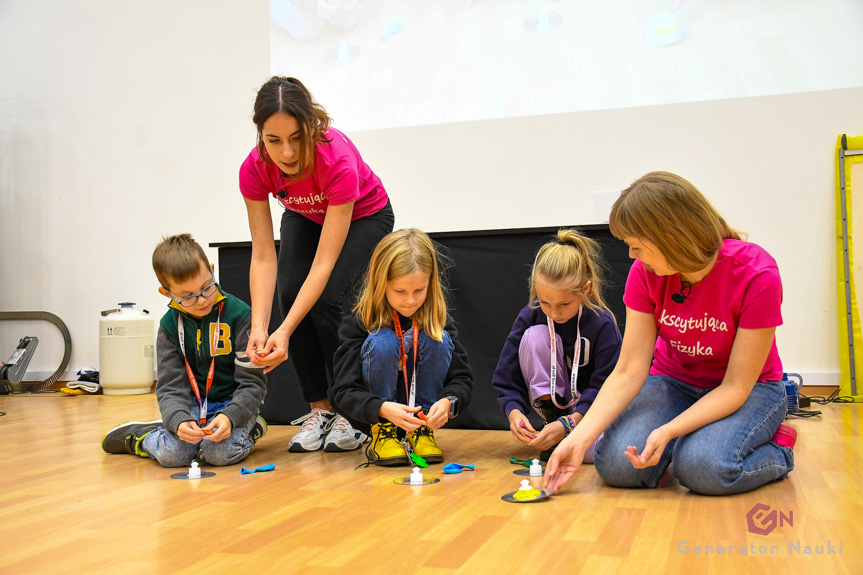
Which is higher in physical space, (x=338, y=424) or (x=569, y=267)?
(x=569, y=267)

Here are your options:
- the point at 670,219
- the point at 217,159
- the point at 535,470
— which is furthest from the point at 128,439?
the point at 217,159

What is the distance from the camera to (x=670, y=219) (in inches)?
52.6

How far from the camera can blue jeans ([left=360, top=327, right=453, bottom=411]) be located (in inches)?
73.4

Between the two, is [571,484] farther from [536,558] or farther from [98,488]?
[98,488]

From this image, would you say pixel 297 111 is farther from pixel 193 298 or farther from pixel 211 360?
pixel 211 360

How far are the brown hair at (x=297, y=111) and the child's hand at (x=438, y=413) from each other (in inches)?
27.2

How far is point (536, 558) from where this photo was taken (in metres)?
1.01

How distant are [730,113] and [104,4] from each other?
3.85m

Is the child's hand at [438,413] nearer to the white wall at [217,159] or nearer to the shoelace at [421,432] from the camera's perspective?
the shoelace at [421,432]

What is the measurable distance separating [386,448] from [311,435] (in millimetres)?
330

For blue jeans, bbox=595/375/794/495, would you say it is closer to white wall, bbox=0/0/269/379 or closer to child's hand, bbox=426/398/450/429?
child's hand, bbox=426/398/450/429

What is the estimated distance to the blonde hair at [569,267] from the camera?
70.6 inches

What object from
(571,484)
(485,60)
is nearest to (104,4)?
(485,60)

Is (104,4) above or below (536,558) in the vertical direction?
above
